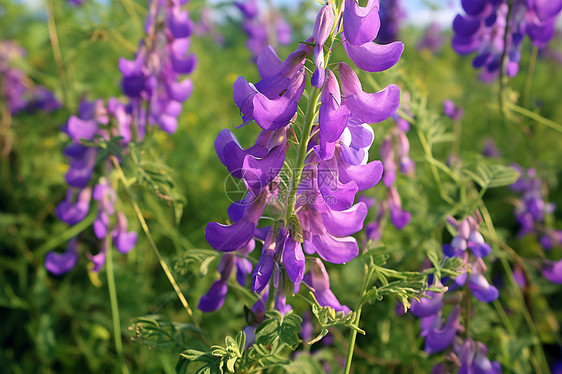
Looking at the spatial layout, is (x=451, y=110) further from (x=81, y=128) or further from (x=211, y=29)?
(x=211, y=29)

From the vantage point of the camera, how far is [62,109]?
4000mm

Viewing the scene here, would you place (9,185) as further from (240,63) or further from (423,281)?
(240,63)

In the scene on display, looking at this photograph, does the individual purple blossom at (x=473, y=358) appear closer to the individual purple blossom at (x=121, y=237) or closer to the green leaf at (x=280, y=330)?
the green leaf at (x=280, y=330)

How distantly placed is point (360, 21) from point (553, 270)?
191cm

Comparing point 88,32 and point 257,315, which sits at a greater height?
point 88,32

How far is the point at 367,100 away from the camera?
4.38ft

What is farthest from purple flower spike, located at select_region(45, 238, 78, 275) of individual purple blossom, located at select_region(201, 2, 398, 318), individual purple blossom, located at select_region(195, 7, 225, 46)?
individual purple blossom, located at select_region(195, 7, 225, 46)

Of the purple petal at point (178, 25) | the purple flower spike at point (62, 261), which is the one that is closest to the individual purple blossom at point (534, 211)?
the purple petal at point (178, 25)

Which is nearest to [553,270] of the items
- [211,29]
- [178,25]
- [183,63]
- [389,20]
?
[183,63]

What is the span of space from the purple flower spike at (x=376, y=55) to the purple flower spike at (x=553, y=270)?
68.4 inches

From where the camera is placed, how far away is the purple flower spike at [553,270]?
2.40 metres

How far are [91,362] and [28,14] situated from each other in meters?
4.30

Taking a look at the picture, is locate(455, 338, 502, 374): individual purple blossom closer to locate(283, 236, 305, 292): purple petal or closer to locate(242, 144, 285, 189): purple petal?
locate(283, 236, 305, 292): purple petal

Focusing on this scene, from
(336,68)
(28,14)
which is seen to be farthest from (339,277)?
(28,14)
